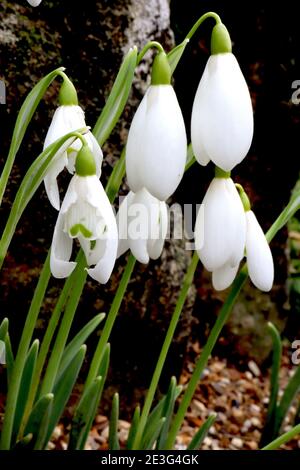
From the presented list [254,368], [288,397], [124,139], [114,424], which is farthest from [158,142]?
[254,368]

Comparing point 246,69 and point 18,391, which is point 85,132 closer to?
point 18,391

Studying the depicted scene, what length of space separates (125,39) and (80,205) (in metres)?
0.92

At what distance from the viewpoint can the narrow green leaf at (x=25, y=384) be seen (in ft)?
4.30

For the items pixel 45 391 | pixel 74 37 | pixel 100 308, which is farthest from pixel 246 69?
pixel 45 391

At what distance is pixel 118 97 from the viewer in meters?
1.09

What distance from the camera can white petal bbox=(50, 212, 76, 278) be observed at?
975mm

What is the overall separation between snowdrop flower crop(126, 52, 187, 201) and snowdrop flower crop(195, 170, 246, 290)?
90mm

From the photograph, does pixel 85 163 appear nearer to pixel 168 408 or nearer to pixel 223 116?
pixel 223 116

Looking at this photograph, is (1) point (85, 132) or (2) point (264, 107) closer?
(1) point (85, 132)

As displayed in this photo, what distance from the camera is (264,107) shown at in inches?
94.6

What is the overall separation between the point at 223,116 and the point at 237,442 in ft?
5.07


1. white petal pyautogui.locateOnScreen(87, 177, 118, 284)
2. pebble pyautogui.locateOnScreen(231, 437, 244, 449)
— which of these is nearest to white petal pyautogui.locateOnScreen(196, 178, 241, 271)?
white petal pyautogui.locateOnScreen(87, 177, 118, 284)

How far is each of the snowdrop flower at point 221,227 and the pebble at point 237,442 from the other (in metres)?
1.33

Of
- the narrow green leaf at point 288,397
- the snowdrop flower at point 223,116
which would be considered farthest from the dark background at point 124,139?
the snowdrop flower at point 223,116
